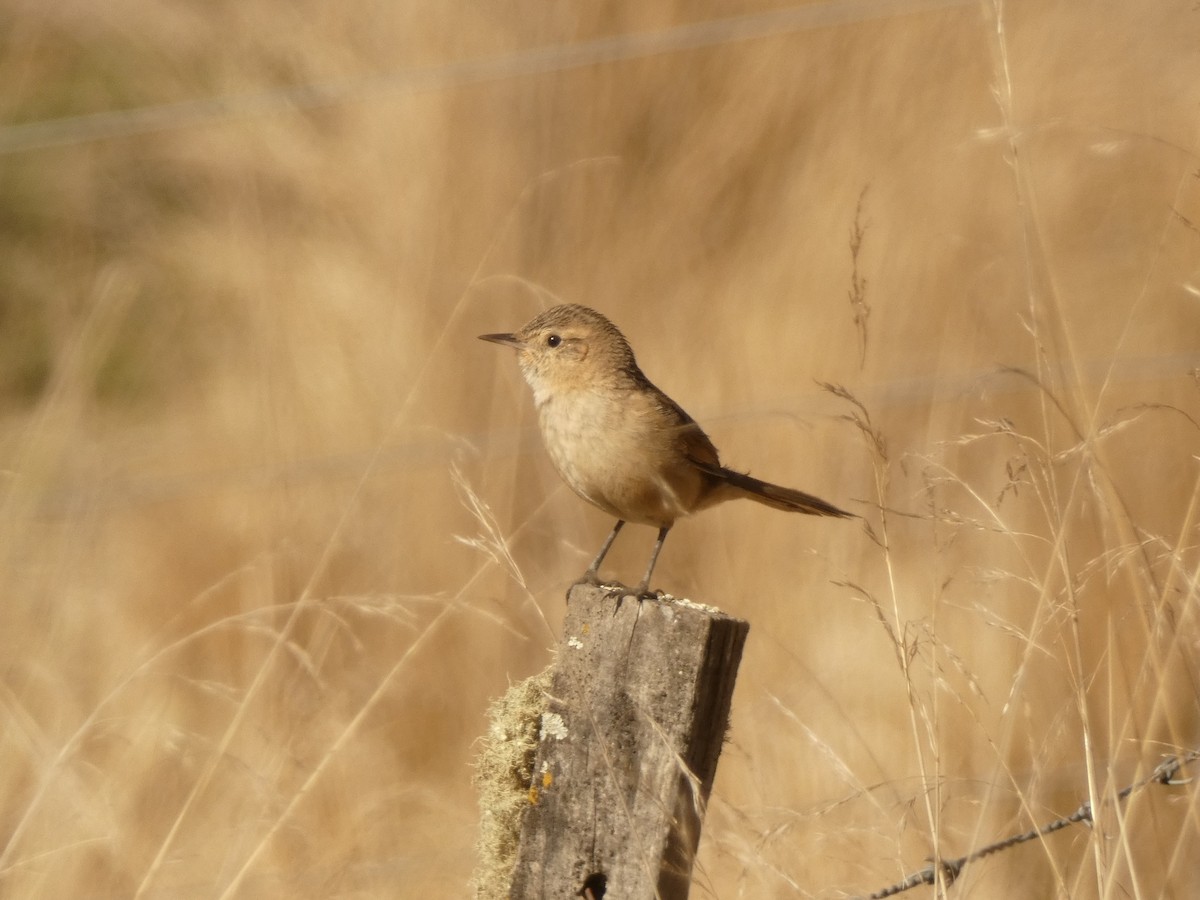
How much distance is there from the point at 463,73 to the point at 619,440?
8.39 ft

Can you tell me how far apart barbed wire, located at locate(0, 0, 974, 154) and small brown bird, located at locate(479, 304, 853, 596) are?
5.21 feet

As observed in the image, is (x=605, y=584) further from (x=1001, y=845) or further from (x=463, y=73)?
(x=463, y=73)

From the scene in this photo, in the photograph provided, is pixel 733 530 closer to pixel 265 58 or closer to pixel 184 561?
pixel 184 561

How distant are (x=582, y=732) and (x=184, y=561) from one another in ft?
13.5

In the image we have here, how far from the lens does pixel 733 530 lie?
17.1 ft

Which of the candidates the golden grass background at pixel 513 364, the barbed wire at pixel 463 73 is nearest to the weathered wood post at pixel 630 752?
the golden grass background at pixel 513 364

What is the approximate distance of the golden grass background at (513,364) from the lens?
15.7ft

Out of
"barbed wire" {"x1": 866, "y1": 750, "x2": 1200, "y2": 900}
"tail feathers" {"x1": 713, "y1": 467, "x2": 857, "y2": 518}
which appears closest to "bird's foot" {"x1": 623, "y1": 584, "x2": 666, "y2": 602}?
"barbed wire" {"x1": 866, "y1": 750, "x2": 1200, "y2": 900}

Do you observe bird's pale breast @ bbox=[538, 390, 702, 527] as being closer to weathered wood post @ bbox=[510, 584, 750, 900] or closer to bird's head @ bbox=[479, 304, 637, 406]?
bird's head @ bbox=[479, 304, 637, 406]

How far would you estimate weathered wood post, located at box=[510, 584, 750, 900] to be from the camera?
1954mm

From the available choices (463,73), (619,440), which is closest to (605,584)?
(619,440)

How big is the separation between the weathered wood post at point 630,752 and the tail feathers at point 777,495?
99 centimetres

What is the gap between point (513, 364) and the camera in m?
5.26

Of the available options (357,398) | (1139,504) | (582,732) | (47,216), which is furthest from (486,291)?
(582,732)
